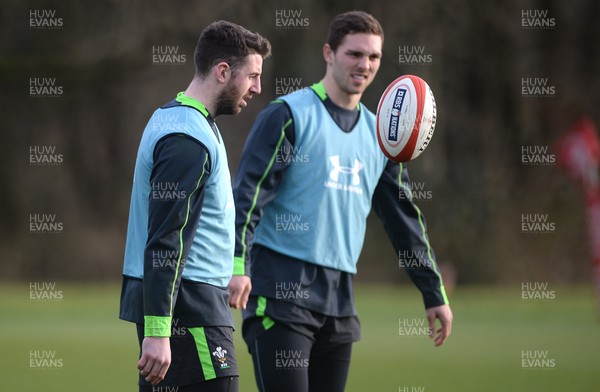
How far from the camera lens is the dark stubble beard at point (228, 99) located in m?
3.95

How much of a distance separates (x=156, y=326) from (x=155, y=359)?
11 cm

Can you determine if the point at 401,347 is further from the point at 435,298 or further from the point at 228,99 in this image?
the point at 228,99

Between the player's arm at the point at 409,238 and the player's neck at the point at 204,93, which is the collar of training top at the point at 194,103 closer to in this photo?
the player's neck at the point at 204,93

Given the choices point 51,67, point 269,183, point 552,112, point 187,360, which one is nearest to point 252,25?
point 51,67

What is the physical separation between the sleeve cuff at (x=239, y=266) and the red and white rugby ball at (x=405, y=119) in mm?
956

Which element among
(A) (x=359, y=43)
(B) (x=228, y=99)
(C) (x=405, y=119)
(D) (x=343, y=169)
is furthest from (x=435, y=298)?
(B) (x=228, y=99)

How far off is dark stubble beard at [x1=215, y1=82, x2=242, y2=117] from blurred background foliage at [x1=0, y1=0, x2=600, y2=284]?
14774 mm

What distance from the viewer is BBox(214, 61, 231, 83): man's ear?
392 centimetres

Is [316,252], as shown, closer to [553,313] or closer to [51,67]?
[553,313]

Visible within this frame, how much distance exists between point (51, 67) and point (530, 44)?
1001cm

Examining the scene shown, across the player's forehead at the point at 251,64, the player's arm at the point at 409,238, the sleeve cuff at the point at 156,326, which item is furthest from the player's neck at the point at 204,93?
the player's arm at the point at 409,238

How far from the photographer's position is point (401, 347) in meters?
11.4

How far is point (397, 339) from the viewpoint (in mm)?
12039

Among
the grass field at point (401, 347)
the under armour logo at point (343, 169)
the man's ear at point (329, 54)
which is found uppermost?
the man's ear at point (329, 54)
